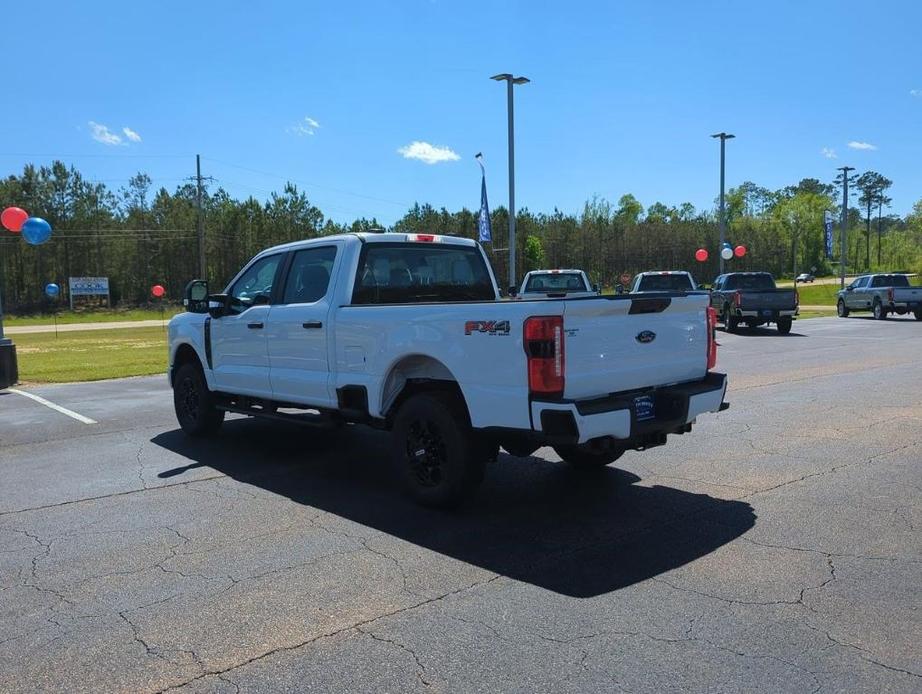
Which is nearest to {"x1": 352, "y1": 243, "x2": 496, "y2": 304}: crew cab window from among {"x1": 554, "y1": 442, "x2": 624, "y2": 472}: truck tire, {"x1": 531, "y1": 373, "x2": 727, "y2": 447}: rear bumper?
{"x1": 554, "y1": 442, "x2": 624, "y2": 472}: truck tire

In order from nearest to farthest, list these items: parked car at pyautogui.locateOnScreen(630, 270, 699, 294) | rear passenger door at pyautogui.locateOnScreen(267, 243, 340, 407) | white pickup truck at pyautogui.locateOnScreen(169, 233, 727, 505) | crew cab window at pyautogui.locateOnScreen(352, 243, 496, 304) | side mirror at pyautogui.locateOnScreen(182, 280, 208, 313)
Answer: white pickup truck at pyautogui.locateOnScreen(169, 233, 727, 505)
rear passenger door at pyautogui.locateOnScreen(267, 243, 340, 407)
crew cab window at pyautogui.locateOnScreen(352, 243, 496, 304)
side mirror at pyautogui.locateOnScreen(182, 280, 208, 313)
parked car at pyautogui.locateOnScreen(630, 270, 699, 294)

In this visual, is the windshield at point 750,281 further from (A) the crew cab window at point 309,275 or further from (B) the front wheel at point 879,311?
(A) the crew cab window at point 309,275

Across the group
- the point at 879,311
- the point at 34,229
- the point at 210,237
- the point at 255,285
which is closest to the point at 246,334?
the point at 255,285

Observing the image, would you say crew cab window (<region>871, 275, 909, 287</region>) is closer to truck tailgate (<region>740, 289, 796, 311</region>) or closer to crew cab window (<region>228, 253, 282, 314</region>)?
truck tailgate (<region>740, 289, 796, 311</region>)

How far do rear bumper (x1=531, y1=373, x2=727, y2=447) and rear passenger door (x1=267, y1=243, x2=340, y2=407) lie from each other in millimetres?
2368

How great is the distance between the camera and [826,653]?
338cm

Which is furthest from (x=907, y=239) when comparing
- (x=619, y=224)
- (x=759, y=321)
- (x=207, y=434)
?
(x=207, y=434)

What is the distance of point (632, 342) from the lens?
5.23 m

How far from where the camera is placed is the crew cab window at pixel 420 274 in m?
6.63

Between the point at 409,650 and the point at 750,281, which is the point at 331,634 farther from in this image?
the point at 750,281

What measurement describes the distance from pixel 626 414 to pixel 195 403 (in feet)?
17.7

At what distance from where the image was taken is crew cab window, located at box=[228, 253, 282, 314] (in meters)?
7.39

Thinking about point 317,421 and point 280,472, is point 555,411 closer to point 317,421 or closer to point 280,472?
point 317,421

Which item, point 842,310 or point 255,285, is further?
point 842,310
